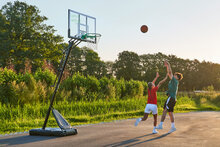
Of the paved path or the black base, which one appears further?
the black base

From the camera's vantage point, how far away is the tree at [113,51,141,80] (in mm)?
60722

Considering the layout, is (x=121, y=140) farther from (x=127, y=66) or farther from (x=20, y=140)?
(x=127, y=66)

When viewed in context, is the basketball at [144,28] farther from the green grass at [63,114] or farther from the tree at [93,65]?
the tree at [93,65]

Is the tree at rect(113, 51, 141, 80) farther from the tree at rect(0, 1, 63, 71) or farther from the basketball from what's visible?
the basketball

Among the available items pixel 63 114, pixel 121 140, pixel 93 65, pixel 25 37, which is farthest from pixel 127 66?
pixel 121 140

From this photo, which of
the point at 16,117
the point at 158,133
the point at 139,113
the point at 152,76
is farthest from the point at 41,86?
the point at 152,76

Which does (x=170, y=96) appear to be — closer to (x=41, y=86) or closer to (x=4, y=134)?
(x=4, y=134)

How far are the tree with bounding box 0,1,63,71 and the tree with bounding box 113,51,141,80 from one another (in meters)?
25.0

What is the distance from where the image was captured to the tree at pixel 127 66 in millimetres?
60722

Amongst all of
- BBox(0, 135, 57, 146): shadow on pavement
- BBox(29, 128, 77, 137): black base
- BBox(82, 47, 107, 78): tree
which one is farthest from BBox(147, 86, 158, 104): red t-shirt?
BBox(82, 47, 107, 78): tree

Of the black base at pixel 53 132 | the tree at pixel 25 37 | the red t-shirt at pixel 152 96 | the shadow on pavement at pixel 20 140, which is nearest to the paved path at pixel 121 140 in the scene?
the shadow on pavement at pixel 20 140

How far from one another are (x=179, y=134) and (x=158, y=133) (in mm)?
711

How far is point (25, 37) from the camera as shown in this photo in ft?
122

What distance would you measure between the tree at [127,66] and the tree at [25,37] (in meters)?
25.0
